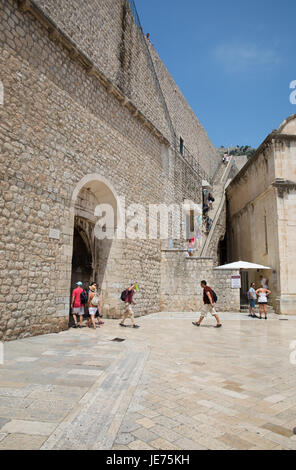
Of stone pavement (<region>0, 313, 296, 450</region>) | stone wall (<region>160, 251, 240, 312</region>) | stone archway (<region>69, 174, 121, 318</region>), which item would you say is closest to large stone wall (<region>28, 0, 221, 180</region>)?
stone archway (<region>69, 174, 121, 318</region>)

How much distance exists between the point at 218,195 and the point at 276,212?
9.26 metres

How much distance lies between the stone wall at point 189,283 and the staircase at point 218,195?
388cm

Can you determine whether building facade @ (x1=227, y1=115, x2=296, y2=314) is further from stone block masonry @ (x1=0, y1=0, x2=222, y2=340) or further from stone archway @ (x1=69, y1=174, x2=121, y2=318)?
stone archway @ (x1=69, y1=174, x2=121, y2=318)

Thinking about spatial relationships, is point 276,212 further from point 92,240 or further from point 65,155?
point 65,155

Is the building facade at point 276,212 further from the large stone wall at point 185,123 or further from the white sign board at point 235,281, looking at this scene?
the large stone wall at point 185,123

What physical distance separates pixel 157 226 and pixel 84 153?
5508 millimetres

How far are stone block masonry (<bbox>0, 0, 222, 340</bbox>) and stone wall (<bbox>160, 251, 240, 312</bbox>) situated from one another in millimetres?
592

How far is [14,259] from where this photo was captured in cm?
628

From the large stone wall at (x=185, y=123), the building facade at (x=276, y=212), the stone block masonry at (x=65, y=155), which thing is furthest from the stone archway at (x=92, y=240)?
the large stone wall at (x=185, y=123)

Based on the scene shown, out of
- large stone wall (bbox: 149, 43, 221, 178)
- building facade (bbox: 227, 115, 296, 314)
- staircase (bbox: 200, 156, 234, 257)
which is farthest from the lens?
staircase (bbox: 200, 156, 234, 257)

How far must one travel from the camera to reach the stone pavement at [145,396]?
7.54 ft

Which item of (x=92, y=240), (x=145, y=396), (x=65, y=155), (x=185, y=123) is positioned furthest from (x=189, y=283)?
(x=185, y=123)

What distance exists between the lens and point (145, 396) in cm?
323

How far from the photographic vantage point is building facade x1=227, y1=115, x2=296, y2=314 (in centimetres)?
1266
